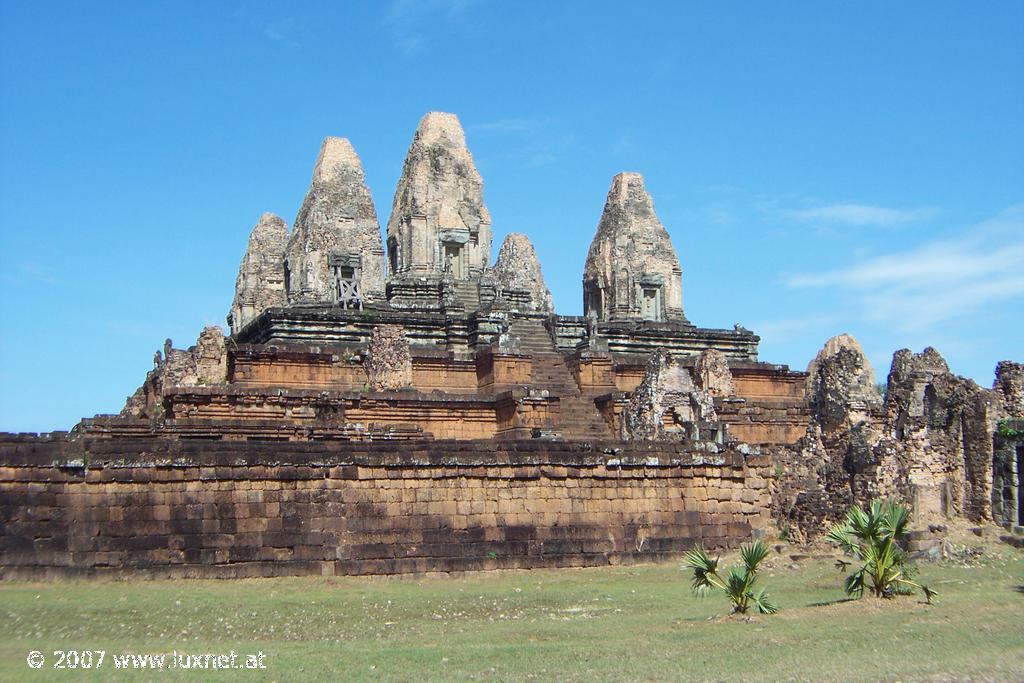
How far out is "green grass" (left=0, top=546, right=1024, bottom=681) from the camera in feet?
37.3

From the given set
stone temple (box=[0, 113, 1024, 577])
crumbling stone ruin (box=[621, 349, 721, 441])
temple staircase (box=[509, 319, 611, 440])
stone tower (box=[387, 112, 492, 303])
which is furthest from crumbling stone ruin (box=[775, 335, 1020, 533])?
stone tower (box=[387, 112, 492, 303])

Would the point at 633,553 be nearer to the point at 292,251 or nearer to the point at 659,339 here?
the point at 659,339

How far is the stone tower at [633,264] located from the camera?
1684 inches

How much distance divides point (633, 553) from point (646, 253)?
2480 centimetres

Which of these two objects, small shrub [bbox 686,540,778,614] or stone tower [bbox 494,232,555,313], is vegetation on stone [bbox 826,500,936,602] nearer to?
small shrub [bbox 686,540,778,614]

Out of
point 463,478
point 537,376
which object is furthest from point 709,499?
point 537,376

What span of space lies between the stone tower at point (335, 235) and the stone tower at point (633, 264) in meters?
8.03

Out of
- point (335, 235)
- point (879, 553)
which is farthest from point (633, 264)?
point (879, 553)

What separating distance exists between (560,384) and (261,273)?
20.0 metres

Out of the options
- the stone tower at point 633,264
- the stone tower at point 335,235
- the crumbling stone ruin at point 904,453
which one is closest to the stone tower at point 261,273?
the stone tower at point 335,235

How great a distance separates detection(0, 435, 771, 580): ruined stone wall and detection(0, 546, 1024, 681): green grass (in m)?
0.50

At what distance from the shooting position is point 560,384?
32375 mm

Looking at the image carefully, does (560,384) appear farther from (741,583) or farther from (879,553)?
(741,583)

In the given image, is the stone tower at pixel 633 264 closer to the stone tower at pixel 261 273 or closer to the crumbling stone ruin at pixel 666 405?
the stone tower at pixel 261 273
